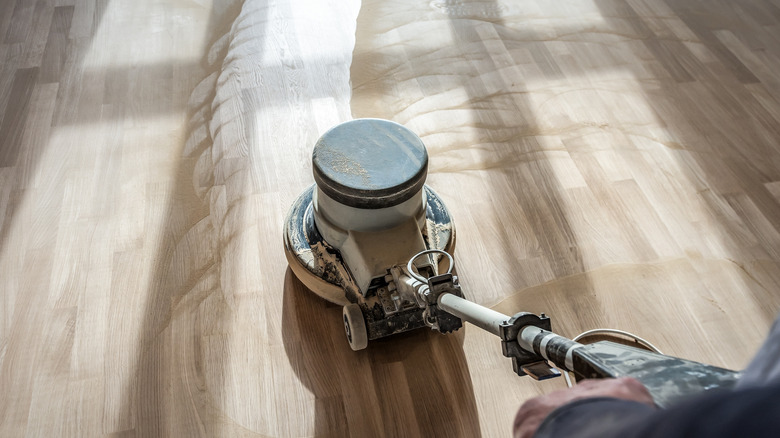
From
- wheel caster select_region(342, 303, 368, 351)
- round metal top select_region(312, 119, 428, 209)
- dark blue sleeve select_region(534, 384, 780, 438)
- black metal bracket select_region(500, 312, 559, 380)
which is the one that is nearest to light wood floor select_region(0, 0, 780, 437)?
wheel caster select_region(342, 303, 368, 351)

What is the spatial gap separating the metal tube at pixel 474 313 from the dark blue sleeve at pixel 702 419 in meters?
0.48

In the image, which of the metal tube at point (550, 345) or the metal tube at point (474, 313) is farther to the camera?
the metal tube at point (474, 313)

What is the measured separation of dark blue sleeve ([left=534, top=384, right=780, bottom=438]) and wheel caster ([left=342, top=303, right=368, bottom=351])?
42.8 inches

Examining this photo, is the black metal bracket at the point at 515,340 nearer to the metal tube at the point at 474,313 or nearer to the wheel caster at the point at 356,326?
the metal tube at the point at 474,313

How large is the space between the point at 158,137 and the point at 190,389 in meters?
0.95

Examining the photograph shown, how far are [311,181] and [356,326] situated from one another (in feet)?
2.17

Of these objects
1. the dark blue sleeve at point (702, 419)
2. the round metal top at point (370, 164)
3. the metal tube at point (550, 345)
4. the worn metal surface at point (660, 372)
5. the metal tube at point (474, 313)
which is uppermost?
the dark blue sleeve at point (702, 419)

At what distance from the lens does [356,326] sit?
1503 mm

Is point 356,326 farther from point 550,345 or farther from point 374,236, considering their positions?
point 550,345

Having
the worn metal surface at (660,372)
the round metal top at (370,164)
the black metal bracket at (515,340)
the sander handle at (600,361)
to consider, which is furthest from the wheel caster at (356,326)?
the worn metal surface at (660,372)

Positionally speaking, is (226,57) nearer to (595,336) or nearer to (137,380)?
(137,380)

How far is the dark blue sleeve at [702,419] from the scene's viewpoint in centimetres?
30

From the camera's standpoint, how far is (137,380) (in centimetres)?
155

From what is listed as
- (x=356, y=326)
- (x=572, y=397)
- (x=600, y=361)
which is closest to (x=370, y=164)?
(x=356, y=326)
